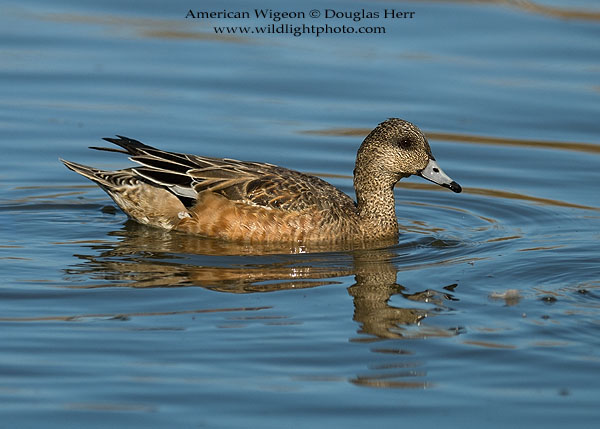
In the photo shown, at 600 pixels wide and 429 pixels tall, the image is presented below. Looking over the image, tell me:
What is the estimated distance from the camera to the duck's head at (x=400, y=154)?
9.75 meters

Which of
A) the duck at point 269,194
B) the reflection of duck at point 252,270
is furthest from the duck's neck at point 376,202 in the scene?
the reflection of duck at point 252,270

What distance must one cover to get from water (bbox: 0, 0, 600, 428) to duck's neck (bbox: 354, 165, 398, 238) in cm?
22

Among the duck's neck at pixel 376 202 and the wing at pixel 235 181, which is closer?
the wing at pixel 235 181

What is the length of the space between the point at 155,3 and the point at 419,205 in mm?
6301

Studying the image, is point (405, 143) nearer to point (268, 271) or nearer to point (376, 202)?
point (376, 202)

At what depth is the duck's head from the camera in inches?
384

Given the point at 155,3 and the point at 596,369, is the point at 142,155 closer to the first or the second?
the point at 596,369

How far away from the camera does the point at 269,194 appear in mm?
9664

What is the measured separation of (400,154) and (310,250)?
1.10 meters

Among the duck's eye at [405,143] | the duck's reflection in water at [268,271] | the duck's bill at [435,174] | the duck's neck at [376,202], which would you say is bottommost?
the duck's reflection in water at [268,271]

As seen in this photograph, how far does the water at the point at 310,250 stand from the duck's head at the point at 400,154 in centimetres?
53

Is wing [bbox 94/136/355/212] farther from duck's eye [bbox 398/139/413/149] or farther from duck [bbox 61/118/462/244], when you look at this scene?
duck's eye [bbox 398/139/413/149]

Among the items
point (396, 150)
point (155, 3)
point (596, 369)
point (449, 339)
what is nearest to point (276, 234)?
point (396, 150)

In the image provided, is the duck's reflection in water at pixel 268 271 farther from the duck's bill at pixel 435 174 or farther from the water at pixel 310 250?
the duck's bill at pixel 435 174
